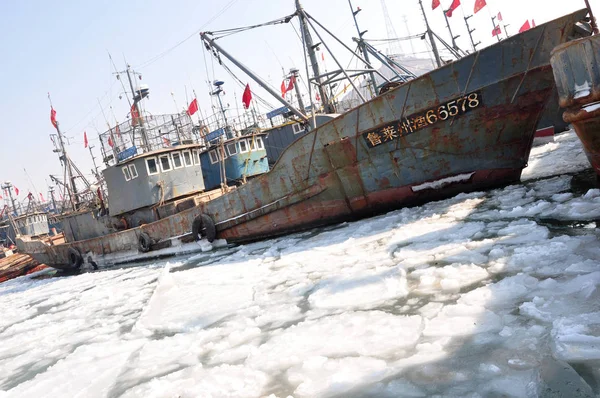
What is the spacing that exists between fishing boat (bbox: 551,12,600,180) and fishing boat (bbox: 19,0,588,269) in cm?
188

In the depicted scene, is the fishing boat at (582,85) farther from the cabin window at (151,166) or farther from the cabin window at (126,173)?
the cabin window at (126,173)

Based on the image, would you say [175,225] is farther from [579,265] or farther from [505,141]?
[579,265]

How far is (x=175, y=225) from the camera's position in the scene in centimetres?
1186

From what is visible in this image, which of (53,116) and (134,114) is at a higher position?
(53,116)

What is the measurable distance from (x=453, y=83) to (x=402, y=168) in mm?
2023

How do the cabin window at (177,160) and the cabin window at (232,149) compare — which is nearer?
the cabin window at (177,160)

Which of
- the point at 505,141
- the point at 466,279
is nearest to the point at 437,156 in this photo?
the point at 505,141

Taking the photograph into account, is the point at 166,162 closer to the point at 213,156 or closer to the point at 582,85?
the point at 213,156

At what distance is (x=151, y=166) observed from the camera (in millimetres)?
12734

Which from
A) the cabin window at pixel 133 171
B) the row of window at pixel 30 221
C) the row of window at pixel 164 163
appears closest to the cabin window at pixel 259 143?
the row of window at pixel 164 163

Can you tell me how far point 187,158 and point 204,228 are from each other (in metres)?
3.55

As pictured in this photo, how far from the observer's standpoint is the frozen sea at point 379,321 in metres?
2.44

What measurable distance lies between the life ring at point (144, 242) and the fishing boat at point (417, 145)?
3.75 meters

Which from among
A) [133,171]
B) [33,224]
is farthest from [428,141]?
[33,224]
